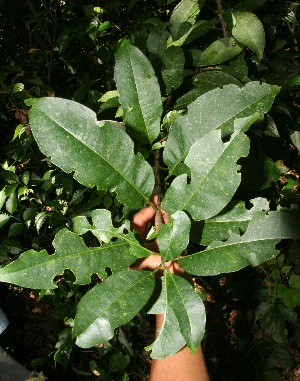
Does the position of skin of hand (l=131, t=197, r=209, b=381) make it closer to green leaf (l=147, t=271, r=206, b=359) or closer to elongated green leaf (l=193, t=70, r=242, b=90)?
green leaf (l=147, t=271, r=206, b=359)

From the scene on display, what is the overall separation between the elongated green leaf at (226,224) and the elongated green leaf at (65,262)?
7.3 inches

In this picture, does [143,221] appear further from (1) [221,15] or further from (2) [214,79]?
(1) [221,15]

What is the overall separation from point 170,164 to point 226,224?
0.20 m

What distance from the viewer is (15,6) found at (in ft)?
10.4

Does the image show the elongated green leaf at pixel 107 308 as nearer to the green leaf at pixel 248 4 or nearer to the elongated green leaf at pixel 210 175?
the elongated green leaf at pixel 210 175

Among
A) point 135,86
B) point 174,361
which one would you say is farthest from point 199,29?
point 174,361

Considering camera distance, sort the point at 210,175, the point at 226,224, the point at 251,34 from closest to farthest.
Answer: the point at 210,175 < the point at 226,224 < the point at 251,34

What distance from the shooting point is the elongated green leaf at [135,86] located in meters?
0.90

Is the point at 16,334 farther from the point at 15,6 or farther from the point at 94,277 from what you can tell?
Result: the point at 15,6

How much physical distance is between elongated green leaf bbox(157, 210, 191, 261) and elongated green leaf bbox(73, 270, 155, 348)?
98 millimetres

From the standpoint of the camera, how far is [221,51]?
1079mm

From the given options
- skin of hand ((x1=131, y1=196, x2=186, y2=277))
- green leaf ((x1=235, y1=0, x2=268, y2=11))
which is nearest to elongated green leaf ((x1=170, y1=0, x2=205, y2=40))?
green leaf ((x1=235, y1=0, x2=268, y2=11))

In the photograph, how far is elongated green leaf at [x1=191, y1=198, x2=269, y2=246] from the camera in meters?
0.89

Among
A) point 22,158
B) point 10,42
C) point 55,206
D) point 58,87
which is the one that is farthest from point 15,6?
point 55,206
